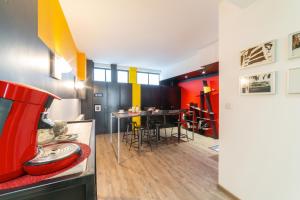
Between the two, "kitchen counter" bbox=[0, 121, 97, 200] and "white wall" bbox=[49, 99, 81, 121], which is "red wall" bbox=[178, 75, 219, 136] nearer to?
"white wall" bbox=[49, 99, 81, 121]

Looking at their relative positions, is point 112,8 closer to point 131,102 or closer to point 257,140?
point 257,140

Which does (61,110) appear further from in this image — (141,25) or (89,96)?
(89,96)

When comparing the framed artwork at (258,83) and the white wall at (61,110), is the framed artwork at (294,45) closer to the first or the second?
the framed artwork at (258,83)

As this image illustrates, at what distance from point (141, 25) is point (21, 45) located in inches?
96.0

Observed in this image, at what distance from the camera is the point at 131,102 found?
20.8 ft

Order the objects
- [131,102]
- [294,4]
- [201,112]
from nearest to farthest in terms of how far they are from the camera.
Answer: [294,4] < [201,112] < [131,102]

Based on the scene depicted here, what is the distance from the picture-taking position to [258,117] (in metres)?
1.67

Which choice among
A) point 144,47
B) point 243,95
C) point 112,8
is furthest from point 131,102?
point 243,95

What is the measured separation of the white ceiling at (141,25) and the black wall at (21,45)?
1.39 m

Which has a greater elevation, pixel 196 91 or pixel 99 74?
pixel 99 74

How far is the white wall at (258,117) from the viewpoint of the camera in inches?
54.9

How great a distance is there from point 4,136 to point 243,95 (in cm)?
224

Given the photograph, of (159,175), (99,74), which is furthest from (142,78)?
(159,175)

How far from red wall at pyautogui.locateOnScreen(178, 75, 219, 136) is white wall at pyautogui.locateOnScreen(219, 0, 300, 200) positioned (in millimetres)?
3069
